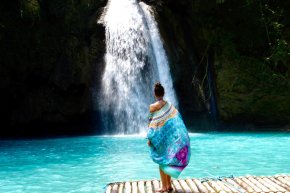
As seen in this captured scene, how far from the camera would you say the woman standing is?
5797 millimetres

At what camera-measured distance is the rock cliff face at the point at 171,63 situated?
1955 cm

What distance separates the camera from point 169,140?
5.85 m

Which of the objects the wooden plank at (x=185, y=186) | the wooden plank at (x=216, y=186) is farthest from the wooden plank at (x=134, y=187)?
the wooden plank at (x=216, y=186)

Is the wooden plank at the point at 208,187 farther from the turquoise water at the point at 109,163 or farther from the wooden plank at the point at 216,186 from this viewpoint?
the turquoise water at the point at 109,163

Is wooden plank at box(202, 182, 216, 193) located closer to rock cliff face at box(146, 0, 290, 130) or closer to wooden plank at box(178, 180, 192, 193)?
wooden plank at box(178, 180, 192, 193)

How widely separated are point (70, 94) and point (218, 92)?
22.8ft

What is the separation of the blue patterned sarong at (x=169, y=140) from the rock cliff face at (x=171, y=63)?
14.1 metres

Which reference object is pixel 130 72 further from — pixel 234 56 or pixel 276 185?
pixel 276 185

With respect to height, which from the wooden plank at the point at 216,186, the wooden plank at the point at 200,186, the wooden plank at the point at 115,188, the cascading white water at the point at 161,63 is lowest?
the wooden plank at the point at 216,186

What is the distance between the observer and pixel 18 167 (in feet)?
34.9

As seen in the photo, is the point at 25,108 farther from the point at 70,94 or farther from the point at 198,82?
the point at 198,82

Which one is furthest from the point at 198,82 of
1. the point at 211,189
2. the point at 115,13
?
the point at 211,189

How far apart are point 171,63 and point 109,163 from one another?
10.3 metres

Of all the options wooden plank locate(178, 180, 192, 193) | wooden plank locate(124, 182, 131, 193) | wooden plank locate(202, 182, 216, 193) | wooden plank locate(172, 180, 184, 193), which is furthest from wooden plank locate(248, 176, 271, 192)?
wooden plank locate(124, 182, 131, 193)
